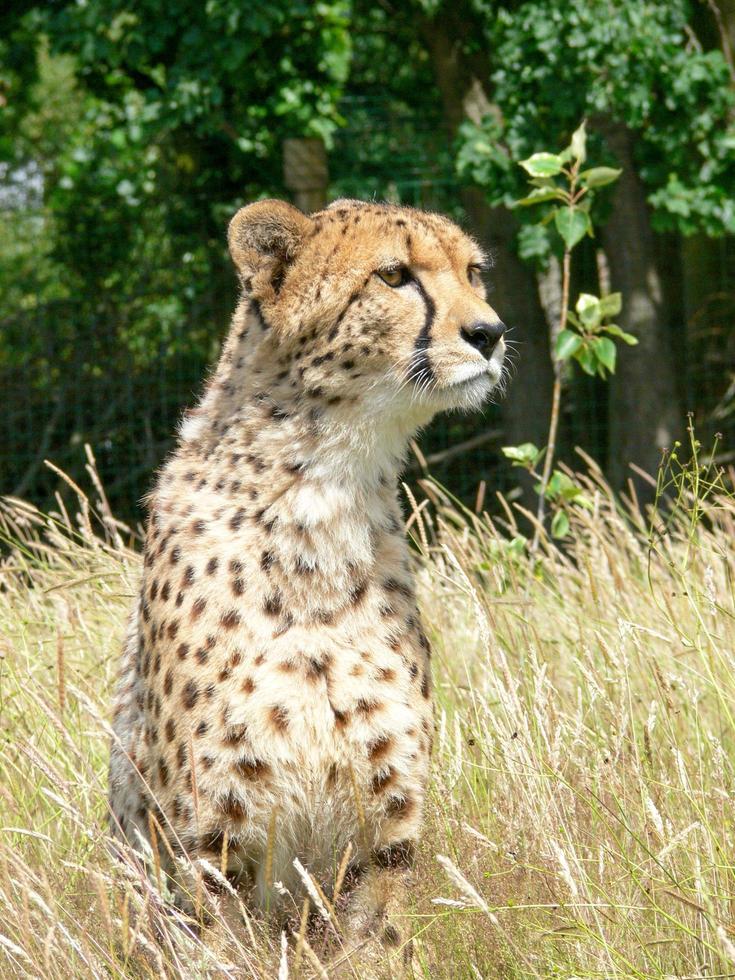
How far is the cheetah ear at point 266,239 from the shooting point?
2.49 m

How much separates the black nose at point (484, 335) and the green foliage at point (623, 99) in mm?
3383

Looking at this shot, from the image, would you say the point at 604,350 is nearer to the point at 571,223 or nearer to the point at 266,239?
the point at 571,223

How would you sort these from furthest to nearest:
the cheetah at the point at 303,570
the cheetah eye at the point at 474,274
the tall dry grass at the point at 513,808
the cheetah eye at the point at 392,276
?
the cheetah eye at the point at 474,274 → the cheetah eye at the point at 392,276 → the cheetah at the point at 303,570 → the tall dry grass at the point at 513,808

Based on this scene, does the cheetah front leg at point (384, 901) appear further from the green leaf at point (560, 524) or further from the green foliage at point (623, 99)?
the green foliage at point (623, 99)

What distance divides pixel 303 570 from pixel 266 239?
24.2 inches

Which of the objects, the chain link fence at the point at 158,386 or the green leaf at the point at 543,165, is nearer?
the green leaf at the point at 543,165

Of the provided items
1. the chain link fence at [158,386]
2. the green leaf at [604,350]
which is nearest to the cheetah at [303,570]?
the green leaf at [604,350]

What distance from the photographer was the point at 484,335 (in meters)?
2.38

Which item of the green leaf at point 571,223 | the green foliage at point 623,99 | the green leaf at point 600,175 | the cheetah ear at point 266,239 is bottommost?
the cheetah ear at point 266,239

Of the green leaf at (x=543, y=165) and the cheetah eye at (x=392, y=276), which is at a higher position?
the green leaf at (x=543, y=165)

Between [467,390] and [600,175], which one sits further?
[600,175]

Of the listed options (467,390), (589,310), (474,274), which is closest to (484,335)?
(467,390)

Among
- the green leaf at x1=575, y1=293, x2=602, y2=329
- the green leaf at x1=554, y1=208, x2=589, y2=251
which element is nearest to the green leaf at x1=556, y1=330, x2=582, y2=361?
the green leaf at x1=575, y1=293, x2=602, y2=329

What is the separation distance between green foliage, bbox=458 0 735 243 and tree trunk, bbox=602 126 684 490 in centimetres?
71
